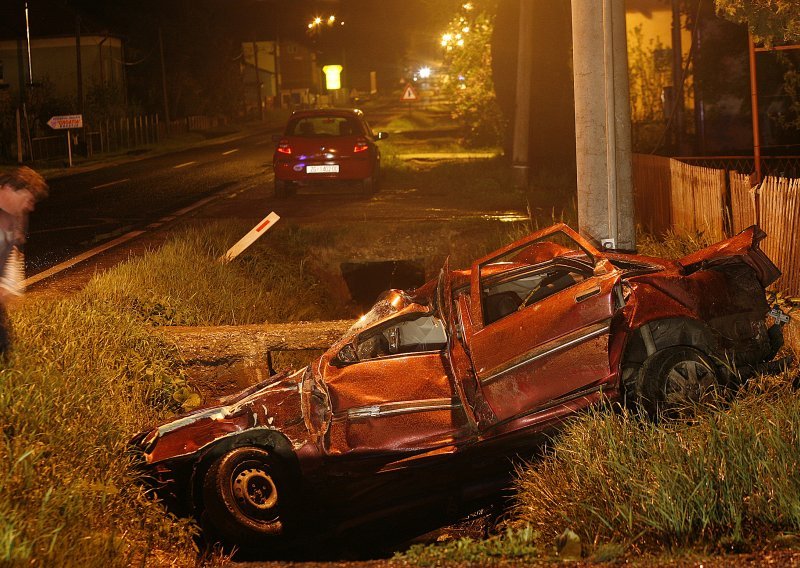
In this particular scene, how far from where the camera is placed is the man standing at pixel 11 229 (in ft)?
19.8

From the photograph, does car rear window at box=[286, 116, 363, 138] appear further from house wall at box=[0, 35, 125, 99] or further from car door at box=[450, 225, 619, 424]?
house wall at box=[0, 35, 125, 99]

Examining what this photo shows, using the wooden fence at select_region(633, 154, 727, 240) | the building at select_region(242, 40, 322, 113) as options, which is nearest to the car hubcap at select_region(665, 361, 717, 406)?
the wooden fence at select_region(633, 154, 727, 240)

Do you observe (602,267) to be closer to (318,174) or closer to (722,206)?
(722,206)

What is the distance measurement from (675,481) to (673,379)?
1.57 m

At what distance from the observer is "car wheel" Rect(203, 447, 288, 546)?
6.16 meters

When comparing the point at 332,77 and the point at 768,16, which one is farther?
the point at 332,77

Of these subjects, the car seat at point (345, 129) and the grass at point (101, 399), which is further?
the car seat at point (345, 129)

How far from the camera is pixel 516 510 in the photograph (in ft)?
19.1

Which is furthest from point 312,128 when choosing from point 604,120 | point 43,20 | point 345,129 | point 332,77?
point 332,77

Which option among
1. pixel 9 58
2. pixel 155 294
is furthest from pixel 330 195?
pixel 9 58

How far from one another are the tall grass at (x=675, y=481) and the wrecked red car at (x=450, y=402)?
1.42 ft

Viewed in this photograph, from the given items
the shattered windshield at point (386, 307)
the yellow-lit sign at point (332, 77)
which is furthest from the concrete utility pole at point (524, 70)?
the yellow-lit sign at point (332, 77)

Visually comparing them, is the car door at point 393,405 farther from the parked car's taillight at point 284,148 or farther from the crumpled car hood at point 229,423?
the parked car's taillight at point 284,148

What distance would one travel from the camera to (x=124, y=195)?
22.1 meters
